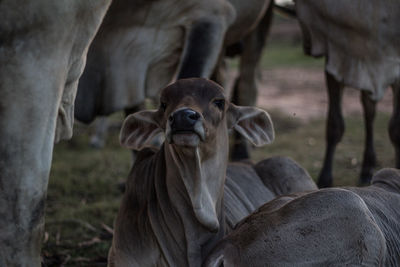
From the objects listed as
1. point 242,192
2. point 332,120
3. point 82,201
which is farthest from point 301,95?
point 242,192

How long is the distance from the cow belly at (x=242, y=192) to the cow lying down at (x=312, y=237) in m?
0.54

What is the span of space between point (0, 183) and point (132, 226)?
71 centimetres

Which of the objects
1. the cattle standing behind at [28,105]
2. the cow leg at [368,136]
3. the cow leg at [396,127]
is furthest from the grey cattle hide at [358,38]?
the cattle standing behind at [28,105]

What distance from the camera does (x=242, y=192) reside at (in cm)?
340

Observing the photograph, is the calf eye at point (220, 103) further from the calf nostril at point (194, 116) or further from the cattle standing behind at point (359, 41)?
the cattle standing behind at point (359, 41)

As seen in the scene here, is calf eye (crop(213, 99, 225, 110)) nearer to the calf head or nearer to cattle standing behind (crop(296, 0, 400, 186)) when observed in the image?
the calf head

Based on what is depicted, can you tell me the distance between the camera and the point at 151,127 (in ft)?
9.66

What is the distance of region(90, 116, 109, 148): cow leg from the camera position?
21.6 ft

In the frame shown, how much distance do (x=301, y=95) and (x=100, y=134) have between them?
3.71m

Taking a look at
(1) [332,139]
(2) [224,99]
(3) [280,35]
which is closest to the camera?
(2) [224,99]

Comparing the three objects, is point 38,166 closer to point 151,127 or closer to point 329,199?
point 151,127

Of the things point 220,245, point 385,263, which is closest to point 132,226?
point 220,245

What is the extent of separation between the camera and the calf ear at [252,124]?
295cm

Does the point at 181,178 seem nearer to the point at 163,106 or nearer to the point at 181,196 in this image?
the point at 181,196
